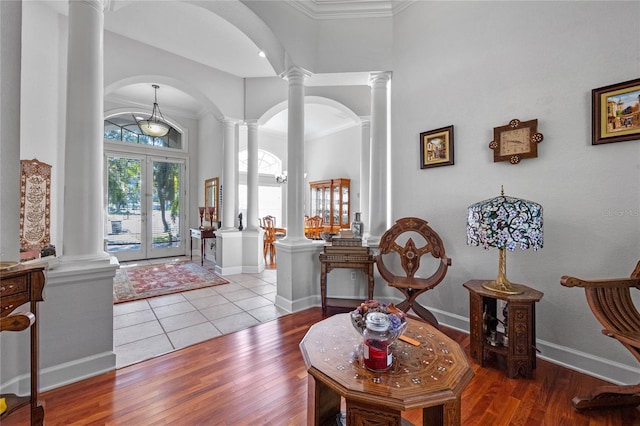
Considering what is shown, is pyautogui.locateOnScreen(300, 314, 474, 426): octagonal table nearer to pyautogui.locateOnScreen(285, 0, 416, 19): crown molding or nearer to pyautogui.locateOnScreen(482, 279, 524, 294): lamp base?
pyautogui.locateOnScreen(482, 279, 524, 294): lamp base

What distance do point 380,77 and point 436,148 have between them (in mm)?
1218

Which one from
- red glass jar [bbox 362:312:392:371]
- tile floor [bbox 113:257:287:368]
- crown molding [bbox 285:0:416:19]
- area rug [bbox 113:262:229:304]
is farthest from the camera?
area rug [bbox 113:262:229:304]

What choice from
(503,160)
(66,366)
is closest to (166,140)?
(66,366)

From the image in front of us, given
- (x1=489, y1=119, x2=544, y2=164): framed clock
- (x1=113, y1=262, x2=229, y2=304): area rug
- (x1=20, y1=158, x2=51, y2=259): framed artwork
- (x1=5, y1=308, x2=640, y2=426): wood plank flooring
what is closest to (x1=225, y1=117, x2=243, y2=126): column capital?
(x1=20, y1=158, x2=51, y2=259): framed artwork

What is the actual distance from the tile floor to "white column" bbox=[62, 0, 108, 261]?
91 cm

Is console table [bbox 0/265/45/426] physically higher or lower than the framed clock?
lower

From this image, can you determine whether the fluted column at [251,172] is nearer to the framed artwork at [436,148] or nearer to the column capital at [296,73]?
the column capital at [296,73]

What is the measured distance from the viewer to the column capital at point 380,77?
11.0 ft

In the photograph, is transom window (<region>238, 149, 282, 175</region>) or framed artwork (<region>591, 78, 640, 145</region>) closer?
framed artwork (<region>591, 78, 640, 145</region>)

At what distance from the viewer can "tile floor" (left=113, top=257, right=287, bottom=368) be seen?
2393mm

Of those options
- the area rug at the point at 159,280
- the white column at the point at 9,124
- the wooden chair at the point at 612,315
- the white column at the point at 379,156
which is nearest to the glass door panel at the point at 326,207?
the area rug at the point at 159,280

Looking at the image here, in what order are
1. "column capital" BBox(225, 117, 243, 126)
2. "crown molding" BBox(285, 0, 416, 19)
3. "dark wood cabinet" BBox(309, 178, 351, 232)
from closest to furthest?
1. "crown molding" BBox(285, 0, 416, 19)
2. "column capital" BBox(225, 117, 243, 126)
3. "dark wood cabinet" BBox(309, 178, 351, 232)

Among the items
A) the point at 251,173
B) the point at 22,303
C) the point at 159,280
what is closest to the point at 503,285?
the point at 22,303

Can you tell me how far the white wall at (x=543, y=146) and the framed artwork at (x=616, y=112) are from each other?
52 mm
